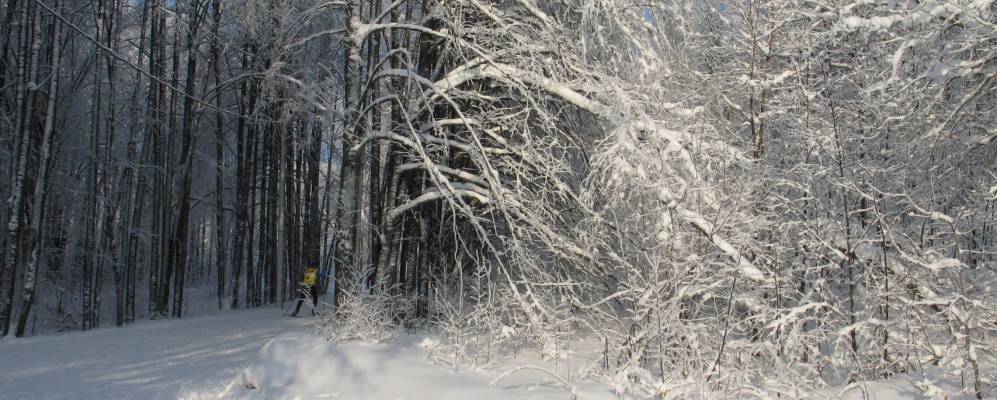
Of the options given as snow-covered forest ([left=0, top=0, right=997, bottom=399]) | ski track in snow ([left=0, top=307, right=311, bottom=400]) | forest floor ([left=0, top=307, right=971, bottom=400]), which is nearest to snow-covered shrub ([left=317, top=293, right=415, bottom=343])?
snow-covered forest ([left=0, top=0, right=997, bottom=399])

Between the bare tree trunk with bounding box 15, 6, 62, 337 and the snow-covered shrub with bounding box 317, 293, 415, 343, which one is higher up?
the bare tree trunk with bounding box 15, 6, 62, 337

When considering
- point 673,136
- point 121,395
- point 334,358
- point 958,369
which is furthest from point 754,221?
point 121,395

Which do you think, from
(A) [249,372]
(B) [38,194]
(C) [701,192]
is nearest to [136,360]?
(A) [249,372]

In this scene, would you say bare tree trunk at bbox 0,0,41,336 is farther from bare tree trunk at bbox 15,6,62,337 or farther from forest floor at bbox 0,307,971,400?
forest floor at bbox 0,307,971,400

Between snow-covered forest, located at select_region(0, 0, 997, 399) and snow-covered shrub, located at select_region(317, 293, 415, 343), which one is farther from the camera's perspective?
snow-covered shrub, located at select_region(317, 293, 415, 343)

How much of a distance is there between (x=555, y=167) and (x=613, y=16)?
2.16m

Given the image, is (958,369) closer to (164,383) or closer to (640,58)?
(640,58)

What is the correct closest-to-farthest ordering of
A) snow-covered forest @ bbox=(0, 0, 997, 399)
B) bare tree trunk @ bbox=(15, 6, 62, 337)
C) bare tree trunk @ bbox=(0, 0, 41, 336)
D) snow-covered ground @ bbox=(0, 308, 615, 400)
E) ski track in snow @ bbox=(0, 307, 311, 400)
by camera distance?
snow-covered forest @ bbox=(0, 0, 997, 399), snow-covered ground @ bbox=(0, 308, 615, 400), ski track in snow @ bbox=(0, 307, 311, 400), bare tree trunk @ bbox=(0, 0, 41, 336), bare tree trunk @ bbox=(15, 6, 62, 337)

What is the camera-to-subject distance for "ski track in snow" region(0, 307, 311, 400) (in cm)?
800

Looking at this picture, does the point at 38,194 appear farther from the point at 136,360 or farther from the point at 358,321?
the point at 358,321

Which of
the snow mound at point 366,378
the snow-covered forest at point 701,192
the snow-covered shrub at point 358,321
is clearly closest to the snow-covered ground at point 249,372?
the snow mound at point 366,378

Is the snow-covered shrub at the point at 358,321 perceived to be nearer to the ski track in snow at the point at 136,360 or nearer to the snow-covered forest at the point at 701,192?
the snow-covered forest at the point at 701,192

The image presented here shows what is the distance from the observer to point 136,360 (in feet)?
34.5

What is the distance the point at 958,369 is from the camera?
5.23 meters
